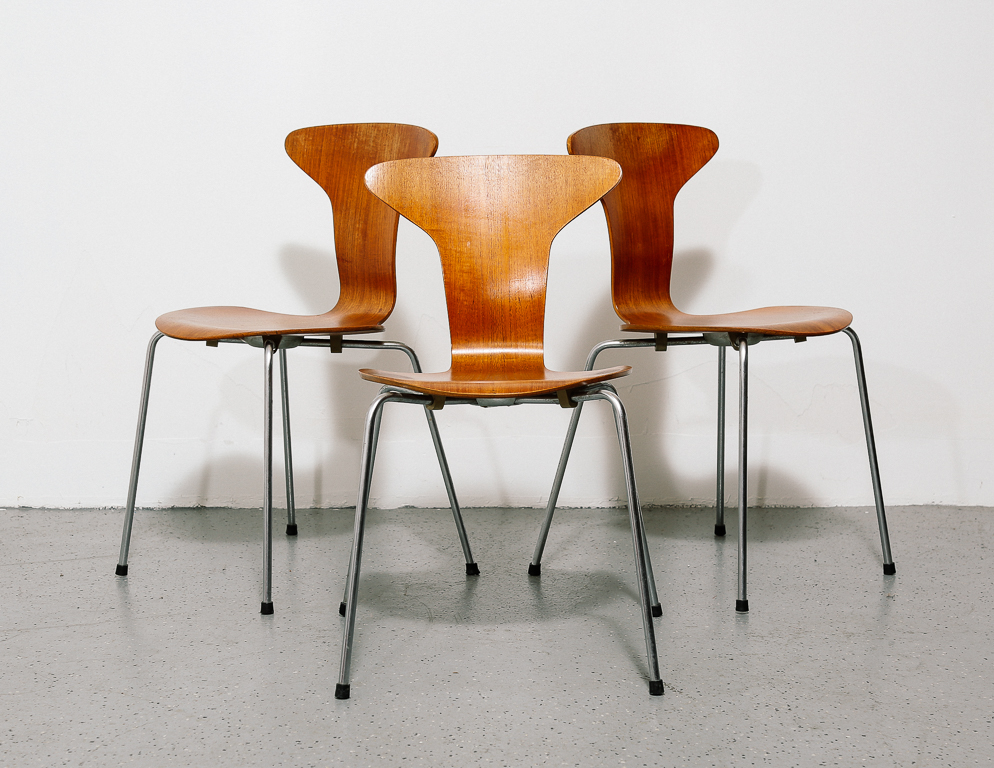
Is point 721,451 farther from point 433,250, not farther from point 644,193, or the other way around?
point 433,250

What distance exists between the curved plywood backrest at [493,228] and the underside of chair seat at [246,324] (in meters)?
0.31

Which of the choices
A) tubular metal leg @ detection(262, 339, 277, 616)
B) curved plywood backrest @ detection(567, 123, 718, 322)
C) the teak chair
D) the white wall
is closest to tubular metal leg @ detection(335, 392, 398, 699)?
the teak chair

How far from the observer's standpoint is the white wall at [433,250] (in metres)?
2.29

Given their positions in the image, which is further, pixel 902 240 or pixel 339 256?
pixel 902 240

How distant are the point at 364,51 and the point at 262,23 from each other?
301mm

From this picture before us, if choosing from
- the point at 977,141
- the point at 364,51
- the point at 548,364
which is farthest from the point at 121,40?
the point at 977,141

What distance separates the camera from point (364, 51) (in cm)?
229

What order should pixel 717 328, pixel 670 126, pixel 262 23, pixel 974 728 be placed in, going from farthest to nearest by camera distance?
pixel 262 23 < pixel 670 126 < pixel 717 328 < pixel 974 728

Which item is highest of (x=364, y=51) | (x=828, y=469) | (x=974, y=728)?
(x=364, y=51)

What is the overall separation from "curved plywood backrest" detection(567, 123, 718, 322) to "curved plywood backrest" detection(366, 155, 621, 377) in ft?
1.28

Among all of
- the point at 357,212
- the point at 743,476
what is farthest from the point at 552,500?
the point at 357,212

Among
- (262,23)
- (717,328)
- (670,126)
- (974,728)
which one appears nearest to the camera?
(974,728)

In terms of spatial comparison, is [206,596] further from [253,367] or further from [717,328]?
[717,328]

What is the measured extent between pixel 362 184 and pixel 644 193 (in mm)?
692
